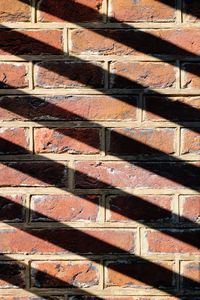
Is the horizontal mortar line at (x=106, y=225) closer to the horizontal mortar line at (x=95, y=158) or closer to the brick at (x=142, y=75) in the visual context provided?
the horizontal mortar line at (x=95, y=158)

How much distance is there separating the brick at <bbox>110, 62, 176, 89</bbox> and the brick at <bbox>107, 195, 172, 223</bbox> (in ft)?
0.98

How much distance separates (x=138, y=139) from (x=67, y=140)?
0.19 m

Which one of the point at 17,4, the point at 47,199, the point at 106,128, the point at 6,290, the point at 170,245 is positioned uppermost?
the point at 17,4

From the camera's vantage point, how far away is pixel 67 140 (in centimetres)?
82

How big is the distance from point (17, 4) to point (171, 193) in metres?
0.65

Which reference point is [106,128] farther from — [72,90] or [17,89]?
[17,89]

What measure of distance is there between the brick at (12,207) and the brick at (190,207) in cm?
44

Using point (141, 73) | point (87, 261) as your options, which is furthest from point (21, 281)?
point (141, 73)

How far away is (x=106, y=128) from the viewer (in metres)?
0.82

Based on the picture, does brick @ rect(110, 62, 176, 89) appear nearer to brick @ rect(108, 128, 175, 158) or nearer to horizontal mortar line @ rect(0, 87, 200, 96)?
horizontal mortar line @ rect(0, 87, 200, 96)

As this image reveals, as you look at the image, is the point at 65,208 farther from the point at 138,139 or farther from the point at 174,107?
the point at 174,107

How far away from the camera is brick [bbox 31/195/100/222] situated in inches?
32.6

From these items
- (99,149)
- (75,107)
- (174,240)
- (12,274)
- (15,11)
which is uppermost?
(15,11)

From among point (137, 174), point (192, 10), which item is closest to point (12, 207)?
point (137, 174)
